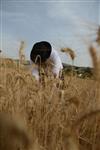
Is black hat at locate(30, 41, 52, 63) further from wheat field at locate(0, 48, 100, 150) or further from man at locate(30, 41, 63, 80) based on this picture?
wheat field at locate(0, 48, 100, 150)

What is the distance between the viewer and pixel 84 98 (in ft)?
7.38

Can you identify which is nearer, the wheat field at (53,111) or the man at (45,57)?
the wheat field at (53,111)

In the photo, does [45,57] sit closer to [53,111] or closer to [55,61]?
[55,61]

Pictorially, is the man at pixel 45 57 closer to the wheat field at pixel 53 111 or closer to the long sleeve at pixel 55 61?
the long sleeve at pixel 55 61

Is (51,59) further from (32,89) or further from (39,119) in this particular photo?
(39,119)

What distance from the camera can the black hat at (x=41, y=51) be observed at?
13.8 ft

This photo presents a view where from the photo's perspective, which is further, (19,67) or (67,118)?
(19,67)

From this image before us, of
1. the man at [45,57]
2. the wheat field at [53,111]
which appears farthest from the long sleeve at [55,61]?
the wheat field at [53,111]

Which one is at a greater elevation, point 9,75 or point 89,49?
point 89,49

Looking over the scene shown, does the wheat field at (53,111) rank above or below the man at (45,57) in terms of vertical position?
below

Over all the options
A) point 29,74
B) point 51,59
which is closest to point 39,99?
point 29,74

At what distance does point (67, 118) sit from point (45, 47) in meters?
2.53

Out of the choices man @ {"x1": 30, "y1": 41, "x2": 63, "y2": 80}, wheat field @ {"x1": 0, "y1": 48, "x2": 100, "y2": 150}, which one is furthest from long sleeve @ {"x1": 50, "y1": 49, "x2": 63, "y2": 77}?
wheat field @ {"x1": 0, "y1": 48, "x2": 100, "y2": 150}

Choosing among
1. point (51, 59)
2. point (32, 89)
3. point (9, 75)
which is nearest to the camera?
point (32, 89)
